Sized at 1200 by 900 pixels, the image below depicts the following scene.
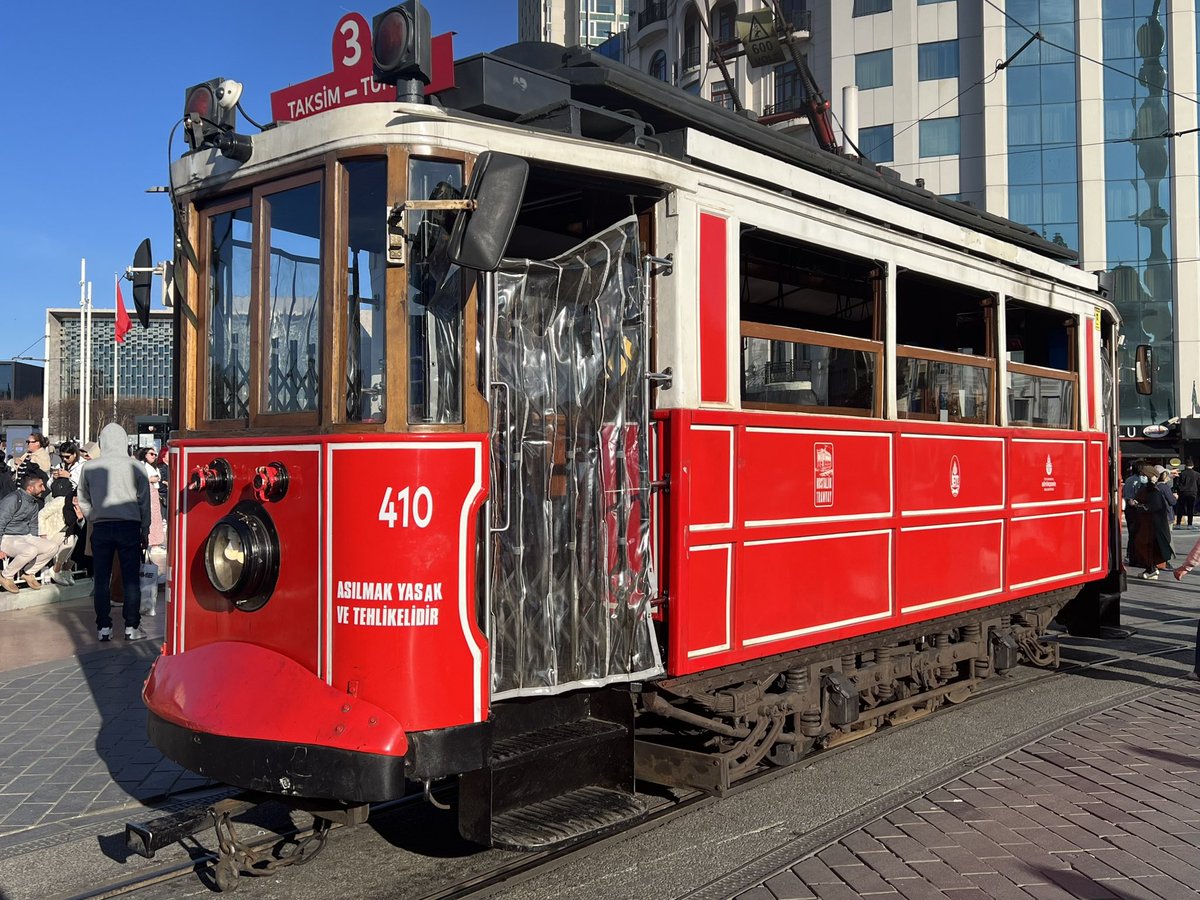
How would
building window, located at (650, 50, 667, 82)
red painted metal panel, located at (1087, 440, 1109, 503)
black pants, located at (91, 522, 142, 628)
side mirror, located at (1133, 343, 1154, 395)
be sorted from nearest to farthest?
red painted metal panel, located at (1087, 440, 1109, 503), black pants, located at (91, 522, 142, 628), side mirror, located at (1133, 343, 1154, 395), building window, located at (650, 50, 667, 82)

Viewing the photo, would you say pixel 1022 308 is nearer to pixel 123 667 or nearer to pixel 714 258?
pixel 714 258

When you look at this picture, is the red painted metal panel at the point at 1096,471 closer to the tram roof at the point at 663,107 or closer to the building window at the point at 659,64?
the tram roof at the point at 663,107

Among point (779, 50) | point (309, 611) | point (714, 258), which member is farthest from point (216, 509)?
point (779, 50)

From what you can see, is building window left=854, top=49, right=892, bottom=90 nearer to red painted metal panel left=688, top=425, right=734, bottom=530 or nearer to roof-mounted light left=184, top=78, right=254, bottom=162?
red painted metal panel left=688, top=425, right=734, bottom=530

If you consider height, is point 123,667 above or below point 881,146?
below

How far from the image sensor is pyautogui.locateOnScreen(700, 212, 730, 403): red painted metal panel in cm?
499

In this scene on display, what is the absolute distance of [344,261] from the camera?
14.0 feet

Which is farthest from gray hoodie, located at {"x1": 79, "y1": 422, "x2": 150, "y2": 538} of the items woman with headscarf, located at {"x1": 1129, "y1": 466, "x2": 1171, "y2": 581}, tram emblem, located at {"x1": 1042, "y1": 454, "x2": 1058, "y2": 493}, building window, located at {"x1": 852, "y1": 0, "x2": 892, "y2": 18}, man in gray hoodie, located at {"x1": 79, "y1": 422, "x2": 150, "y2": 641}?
building window, located at {"x1": 852, "y1": 0, "x2": 892, "y2": 18}

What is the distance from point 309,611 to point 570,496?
1.17m

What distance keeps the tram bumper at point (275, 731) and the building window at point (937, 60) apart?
3966 centimetres

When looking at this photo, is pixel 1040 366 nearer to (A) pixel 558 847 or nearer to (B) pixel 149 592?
(A) pixel 558 847

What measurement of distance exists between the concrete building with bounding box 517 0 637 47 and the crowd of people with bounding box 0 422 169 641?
6130 cm

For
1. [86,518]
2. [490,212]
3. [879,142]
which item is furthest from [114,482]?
[879,142]

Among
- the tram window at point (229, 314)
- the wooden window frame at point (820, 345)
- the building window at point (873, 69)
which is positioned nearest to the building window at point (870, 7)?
the building window at point (873, 69)
